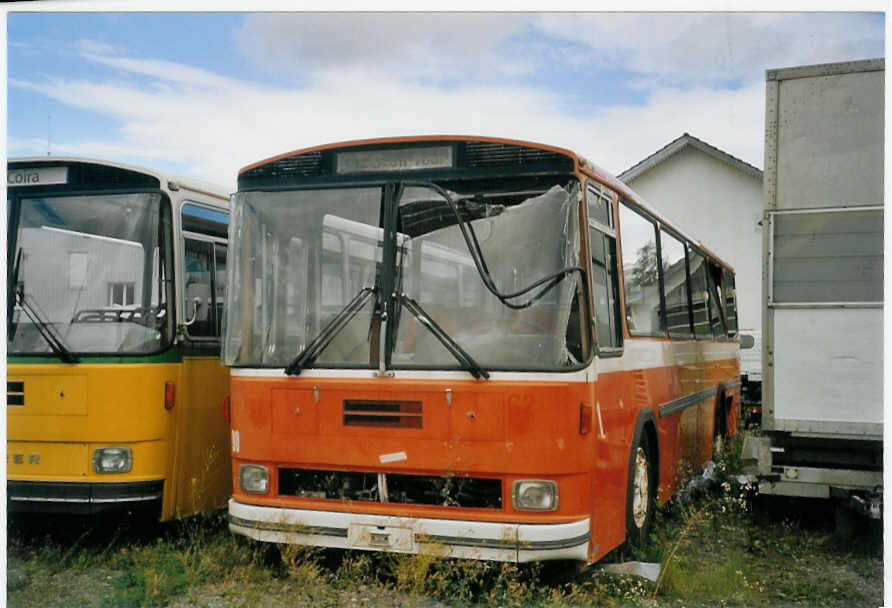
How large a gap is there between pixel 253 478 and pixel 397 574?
3.70 feet

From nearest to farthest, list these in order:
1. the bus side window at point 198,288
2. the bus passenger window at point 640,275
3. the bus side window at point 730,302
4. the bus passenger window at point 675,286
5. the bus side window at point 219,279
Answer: the bus passenger window at point 640,275 < the bus side window at point 198,288 < the bus side window at point 219,279 < the bus passenger window at point 675,286 < the bus side window at point 730,302

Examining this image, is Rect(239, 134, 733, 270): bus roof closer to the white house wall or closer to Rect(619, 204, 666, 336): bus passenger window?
Rect(619, 204, 666, 336): bus passenger window

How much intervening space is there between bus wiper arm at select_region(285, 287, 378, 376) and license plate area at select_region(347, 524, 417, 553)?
40.1 inches

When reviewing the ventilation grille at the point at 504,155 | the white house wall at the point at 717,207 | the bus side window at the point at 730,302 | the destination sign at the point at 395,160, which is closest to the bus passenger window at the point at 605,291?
the ventilation grille at the point at 504,155

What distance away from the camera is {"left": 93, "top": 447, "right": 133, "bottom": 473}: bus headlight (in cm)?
659

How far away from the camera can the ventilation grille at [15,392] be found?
6.64 m

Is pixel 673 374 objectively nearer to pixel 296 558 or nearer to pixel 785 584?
pixel 785 584

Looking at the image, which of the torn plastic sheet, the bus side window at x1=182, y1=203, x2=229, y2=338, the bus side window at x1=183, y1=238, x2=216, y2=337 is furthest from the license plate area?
the bus side window at x1=183, y1=238, x2=216, y2=337

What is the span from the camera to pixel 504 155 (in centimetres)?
575

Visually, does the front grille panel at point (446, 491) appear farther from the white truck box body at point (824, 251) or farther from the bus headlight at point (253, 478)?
the white truck box body at point (824, 251)

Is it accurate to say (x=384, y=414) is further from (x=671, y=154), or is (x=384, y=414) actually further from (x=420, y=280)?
(x=671, y=154)

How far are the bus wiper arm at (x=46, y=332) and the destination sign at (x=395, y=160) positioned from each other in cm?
233

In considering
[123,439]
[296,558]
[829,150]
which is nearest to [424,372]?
[296,558]

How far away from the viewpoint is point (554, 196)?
566cm
